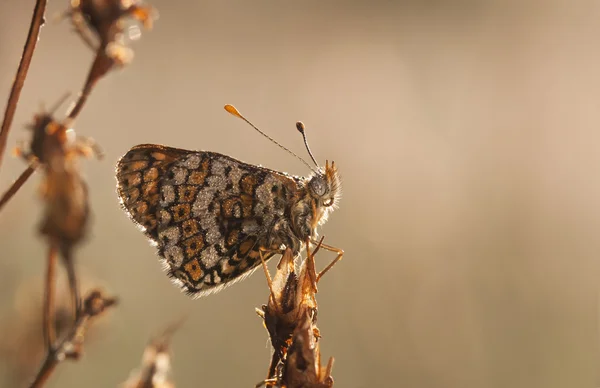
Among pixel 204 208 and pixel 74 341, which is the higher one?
pixel 204 208

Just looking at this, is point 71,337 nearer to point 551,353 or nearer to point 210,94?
point 551,353

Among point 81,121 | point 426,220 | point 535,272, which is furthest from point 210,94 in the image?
point 535,272

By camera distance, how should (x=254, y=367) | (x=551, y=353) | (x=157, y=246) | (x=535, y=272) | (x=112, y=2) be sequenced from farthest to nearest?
(x=535, y=272)
(x=551, y=353)
(x=254, y=367)
(x=157, y=246)
(x=112, y=2)

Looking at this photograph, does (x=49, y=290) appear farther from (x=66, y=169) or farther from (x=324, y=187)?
(x=324, y=187)

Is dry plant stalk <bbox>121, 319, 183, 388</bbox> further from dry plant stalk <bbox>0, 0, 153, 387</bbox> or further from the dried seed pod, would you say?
the dried seed pod

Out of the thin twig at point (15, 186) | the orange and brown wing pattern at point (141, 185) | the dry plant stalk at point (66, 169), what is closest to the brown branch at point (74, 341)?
the dry plant stalk at point (66, 169)

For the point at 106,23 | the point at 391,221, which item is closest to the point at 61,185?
the point at 106,23
